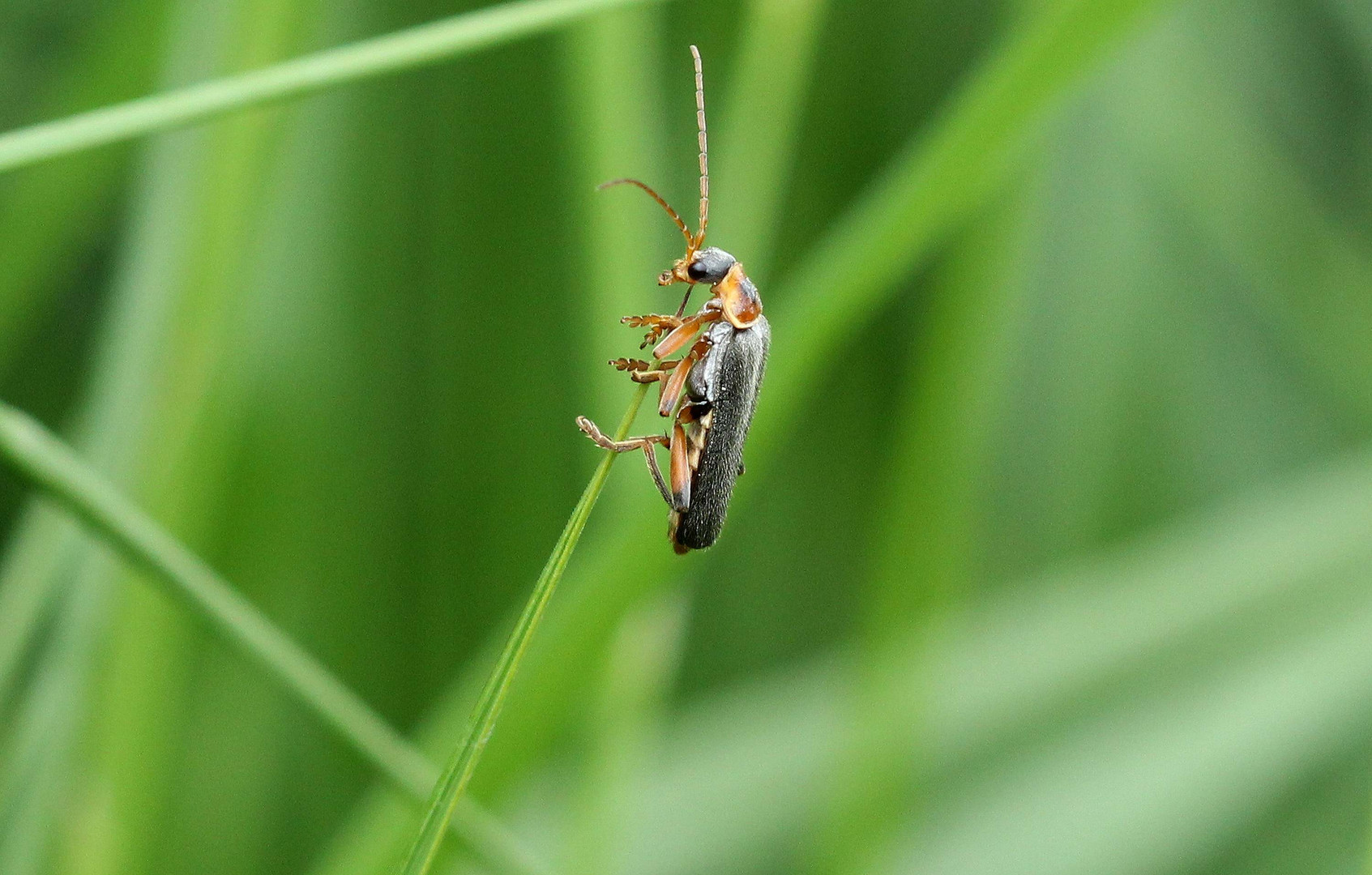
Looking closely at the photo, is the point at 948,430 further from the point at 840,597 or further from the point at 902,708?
the point at 840,597

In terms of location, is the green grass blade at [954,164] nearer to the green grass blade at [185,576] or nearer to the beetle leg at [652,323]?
the beetle leg at [652,323]

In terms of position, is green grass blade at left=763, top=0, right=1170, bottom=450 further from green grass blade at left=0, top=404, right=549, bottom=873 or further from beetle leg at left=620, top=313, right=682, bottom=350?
green grass blade at left=0, top=404, right=549, bottom=873

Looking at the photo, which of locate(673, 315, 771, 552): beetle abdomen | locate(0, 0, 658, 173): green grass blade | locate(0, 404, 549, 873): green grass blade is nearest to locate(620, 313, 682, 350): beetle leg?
locate(673, 315, 771, 552): beetle abdomen

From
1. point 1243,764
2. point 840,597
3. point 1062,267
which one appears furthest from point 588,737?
point 1062,267

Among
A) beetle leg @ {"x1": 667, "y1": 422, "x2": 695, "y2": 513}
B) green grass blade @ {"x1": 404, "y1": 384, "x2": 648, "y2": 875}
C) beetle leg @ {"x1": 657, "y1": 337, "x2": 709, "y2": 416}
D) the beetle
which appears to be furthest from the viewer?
beetle leg @ {"x1": 657, "y1": 337, "x2": 709, "y2": 416}

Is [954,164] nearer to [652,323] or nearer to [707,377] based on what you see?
[652,323]

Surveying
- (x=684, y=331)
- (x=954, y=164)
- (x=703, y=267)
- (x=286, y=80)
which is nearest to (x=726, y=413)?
(x=684, y=331)

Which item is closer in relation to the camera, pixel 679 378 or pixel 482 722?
pixel 482 722
